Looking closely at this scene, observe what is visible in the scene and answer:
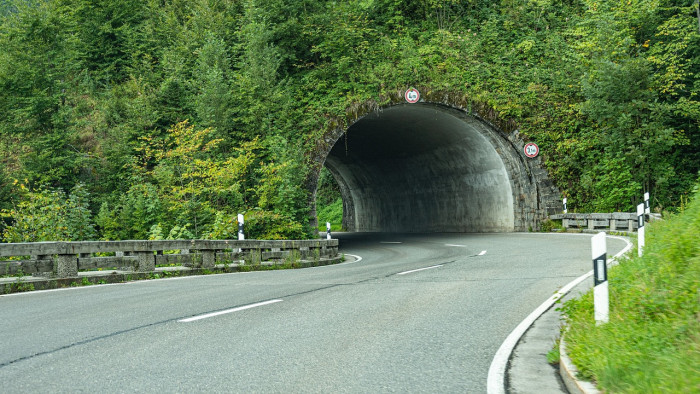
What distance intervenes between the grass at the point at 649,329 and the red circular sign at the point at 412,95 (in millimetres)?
17228

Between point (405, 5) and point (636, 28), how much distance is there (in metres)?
11.1

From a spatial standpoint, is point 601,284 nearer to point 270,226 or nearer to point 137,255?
point 137,255

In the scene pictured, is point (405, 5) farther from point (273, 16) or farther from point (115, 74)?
point (115, 74)

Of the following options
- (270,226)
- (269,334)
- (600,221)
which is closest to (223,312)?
(269,334)

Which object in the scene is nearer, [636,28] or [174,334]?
[174,334]

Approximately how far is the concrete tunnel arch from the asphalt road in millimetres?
13121

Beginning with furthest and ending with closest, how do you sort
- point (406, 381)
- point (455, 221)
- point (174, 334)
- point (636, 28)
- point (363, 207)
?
point (363, 207) < point (455, 221) < point (636, 28) < point (174, 334) < point (406, 381)

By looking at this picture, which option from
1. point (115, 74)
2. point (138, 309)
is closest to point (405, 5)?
point (115, 74)

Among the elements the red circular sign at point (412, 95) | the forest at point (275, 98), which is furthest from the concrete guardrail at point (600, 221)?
the red circular sign at point (412, 95)

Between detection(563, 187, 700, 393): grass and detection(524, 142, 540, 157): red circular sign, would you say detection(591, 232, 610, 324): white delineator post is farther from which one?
detection(524, 142, 540, 157): red circular sign

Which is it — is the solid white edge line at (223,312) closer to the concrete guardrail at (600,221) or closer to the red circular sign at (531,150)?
the concrete guardrail at (600,221)

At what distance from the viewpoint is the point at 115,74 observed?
28.2 m

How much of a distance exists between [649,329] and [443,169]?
2554 centimetres

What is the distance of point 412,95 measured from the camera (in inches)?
943
